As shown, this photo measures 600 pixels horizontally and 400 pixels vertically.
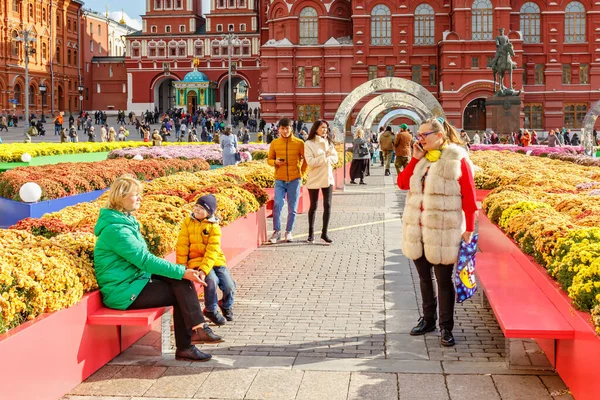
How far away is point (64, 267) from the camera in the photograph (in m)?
5.87

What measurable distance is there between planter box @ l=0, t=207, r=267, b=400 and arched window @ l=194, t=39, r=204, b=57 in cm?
7642

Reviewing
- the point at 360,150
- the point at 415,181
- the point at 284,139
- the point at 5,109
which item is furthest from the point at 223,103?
the point at 415,181

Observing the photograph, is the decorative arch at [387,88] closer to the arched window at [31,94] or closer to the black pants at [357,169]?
the black pants at [357,169]

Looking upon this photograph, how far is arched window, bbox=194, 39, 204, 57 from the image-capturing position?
81.2 m

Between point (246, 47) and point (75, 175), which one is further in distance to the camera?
point (246, 47)

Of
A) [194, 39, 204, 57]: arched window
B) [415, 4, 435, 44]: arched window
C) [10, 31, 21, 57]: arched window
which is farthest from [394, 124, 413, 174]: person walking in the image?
[194, 39, 204, 57]: arched window

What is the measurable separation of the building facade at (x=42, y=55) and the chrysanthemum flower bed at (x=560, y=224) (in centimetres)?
6156

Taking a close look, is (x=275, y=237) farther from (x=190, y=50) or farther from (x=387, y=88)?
(x=190, y=50)

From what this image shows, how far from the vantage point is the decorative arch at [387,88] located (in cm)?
2258

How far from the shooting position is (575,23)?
60812 millimetres

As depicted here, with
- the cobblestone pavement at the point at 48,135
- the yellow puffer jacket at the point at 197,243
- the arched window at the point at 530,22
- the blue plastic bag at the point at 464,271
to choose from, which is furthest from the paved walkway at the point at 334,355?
the arched window at the point at 530,22

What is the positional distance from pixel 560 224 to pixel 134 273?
3832mm

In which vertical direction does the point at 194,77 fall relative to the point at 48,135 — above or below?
above

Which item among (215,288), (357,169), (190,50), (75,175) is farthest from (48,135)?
(215,288)
